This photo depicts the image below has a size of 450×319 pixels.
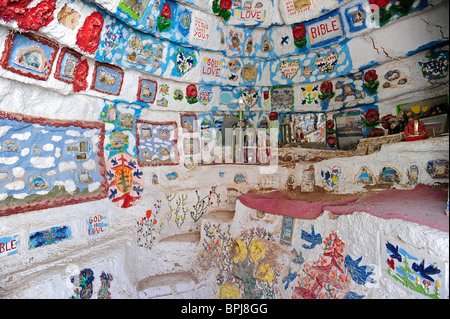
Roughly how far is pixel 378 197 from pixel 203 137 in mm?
3732

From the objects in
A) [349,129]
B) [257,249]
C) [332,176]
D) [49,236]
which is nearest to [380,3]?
[349,129]

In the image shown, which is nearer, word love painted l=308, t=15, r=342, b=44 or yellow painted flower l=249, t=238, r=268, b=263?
yellow painted flower l=249, t=238, r=268, b=263

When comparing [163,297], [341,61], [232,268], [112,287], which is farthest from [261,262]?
[341,61]

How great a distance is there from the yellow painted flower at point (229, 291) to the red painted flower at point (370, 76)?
13.5 ft

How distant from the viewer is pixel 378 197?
3.18 m

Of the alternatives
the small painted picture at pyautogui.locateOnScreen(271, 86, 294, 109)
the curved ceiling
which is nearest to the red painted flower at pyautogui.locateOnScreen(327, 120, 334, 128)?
the curved ceiling

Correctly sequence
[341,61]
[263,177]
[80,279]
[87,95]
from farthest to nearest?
[263,177] → [341,61] → [87,95] → [80,279]

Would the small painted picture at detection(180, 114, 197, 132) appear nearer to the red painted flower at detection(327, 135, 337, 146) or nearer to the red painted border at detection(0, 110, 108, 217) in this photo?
the red painted border at detection(0, 110, 108, 217)

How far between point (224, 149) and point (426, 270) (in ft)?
14.9

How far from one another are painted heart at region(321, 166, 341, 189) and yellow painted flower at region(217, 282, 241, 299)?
2.19 m

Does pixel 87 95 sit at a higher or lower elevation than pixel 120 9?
lower

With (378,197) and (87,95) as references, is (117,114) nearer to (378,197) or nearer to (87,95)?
(87,95)

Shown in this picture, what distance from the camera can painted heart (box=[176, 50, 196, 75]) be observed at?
4.99 meters

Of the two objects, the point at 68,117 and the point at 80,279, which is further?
the point at 68,117
